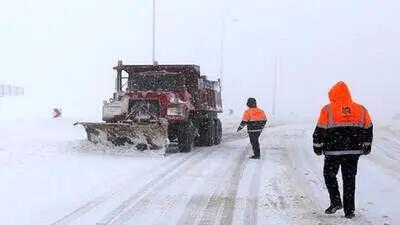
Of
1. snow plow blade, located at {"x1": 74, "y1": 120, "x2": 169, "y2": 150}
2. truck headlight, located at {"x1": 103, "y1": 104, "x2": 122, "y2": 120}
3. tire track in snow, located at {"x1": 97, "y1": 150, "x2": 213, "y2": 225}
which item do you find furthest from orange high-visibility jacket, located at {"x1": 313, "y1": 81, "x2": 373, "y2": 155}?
truck headlight, located at {"x1": 103, "y1": 104, "x2": 122, "y2": 120}

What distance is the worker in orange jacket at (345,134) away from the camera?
24.1ft

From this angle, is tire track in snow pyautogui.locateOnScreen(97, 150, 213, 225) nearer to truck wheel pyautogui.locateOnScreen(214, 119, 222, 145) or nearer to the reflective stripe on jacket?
the reflective stripe on jacket

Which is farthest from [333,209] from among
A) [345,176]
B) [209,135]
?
[209,135]

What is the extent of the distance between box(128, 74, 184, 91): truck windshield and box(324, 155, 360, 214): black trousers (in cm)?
940

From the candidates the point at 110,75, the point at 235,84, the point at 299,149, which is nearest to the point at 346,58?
the point at 235,84

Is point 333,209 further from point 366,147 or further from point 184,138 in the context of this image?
point 184,138

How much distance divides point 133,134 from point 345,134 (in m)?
8.30

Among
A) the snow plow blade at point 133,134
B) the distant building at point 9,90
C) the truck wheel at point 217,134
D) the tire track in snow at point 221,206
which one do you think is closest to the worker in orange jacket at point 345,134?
the tire track in snow at point 221,206

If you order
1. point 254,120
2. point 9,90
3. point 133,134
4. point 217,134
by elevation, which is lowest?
point 9,90

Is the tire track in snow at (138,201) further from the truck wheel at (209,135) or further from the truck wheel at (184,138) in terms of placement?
the truck wheel at (209,135)

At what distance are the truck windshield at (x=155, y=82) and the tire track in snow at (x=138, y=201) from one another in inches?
190

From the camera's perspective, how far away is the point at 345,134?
7.41 metres

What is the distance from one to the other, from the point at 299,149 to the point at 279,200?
8867mm

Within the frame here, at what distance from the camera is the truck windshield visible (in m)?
16.7
